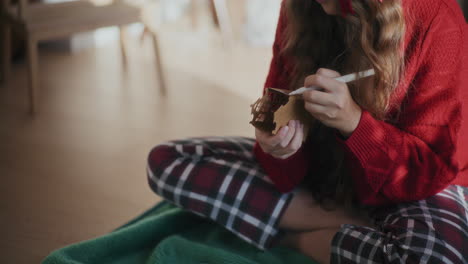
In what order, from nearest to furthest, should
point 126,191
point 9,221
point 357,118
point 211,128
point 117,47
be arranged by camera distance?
1. point 357,118
2. point 9,221
3. point 126,191
4. point 211,128
5. point 117,47

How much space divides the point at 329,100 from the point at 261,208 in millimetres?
359

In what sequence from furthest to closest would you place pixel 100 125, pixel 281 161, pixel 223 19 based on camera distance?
pixel 223 19, pixel 100 125, pixel 281 161

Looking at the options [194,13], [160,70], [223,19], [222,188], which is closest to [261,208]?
[222,188]

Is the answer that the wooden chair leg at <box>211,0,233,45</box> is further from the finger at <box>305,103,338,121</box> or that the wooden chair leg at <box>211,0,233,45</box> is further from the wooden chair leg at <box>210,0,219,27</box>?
the finger at <box>305,103,338,121</box>

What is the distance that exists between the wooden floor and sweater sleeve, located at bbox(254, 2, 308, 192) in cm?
45

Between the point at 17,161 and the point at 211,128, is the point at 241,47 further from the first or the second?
the point at 17,161

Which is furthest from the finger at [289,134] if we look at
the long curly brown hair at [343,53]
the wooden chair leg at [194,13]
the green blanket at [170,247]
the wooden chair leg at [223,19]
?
the wooden chair leg at [194,13]

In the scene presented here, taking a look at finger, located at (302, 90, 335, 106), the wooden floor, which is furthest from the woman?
the wooden floor

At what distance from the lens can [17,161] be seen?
1.59 meters

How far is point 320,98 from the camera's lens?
81cm

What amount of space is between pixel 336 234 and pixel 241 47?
179 cm

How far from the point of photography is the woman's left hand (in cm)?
81

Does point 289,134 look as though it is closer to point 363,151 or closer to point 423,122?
point 363,151

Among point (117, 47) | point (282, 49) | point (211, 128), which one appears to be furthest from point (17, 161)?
point (117, 47)
